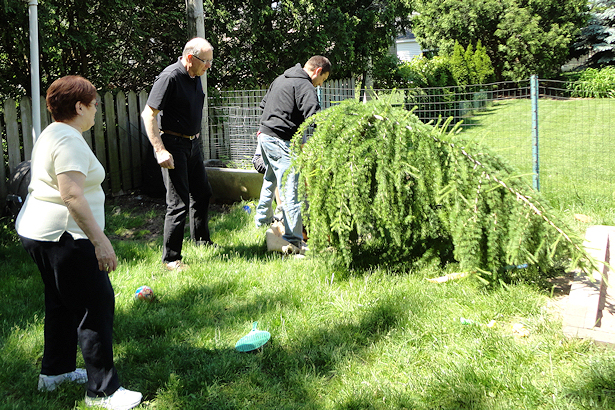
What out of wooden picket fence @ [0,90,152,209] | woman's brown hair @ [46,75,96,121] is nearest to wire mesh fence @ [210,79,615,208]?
wooden picket fence @ [0,90,152,209]

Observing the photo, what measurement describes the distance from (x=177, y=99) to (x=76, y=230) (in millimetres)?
2343

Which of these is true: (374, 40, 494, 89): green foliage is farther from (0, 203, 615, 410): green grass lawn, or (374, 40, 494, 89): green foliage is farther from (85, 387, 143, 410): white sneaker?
(85, 387, 143, 410): white sneaker

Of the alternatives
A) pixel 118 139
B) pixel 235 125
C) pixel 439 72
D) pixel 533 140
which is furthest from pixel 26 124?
pixel 439 72

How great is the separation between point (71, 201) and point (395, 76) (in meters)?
15.5

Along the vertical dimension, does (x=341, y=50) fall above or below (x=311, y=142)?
above

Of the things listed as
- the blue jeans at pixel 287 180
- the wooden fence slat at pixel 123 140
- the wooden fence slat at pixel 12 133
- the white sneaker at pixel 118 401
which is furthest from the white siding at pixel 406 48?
the white sneaker at pixel 118 401

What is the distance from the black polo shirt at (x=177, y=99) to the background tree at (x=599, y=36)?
22.5 m

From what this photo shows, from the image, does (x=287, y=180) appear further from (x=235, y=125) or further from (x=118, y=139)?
(x=118, y=139)

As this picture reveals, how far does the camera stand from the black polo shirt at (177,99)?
4.56 meters

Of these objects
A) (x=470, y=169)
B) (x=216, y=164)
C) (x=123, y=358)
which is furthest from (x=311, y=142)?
(x=216, y=164)

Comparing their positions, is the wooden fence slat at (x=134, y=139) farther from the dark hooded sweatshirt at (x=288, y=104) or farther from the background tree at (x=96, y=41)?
the dark hooded sweatshirt at (x=288, y=104)

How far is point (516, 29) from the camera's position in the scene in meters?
20.7

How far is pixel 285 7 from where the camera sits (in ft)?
31.9

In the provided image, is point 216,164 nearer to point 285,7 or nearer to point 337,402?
point 285,7
